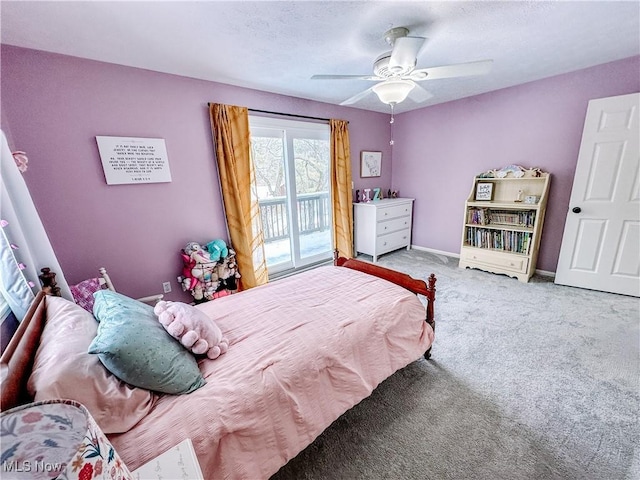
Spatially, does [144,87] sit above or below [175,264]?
above

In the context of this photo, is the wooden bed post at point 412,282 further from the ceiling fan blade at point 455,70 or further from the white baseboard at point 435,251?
the white baseboard at point 435,251

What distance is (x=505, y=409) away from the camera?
59.9 inches

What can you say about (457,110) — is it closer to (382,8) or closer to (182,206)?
(382,8)

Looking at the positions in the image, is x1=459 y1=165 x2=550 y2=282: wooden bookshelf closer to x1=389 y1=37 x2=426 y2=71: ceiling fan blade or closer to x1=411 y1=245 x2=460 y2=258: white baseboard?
x1=411 y1=245 x2=460 y2=258: white baseboard

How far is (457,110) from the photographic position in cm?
368

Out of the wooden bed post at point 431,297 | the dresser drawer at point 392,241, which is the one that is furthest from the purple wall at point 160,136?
the wooden bed post at point 431,297

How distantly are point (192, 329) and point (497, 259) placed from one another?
11.9 feet

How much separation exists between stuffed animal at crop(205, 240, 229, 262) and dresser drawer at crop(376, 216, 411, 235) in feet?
7.39

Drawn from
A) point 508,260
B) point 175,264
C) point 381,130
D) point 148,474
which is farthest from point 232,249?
point 508,260

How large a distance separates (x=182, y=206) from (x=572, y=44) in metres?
3.75

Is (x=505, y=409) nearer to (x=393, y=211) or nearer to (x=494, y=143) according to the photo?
(x=393, y=211)

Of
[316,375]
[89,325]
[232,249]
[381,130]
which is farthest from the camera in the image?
[381,130]

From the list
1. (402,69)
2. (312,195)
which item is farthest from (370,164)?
(402,69)

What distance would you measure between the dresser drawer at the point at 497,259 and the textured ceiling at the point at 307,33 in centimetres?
208
